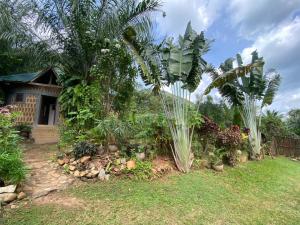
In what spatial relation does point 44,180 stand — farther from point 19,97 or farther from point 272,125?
point 272,125

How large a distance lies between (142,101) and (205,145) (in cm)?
671

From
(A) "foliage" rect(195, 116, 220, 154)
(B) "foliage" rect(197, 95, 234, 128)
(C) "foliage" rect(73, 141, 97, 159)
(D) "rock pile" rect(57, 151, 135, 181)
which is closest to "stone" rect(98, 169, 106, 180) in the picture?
(D) "rock pile" rect(57, 151, 135, 181)

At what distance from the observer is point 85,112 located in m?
8.11

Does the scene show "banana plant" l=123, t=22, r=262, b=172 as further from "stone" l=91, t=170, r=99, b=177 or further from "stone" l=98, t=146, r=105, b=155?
"stone" l=91, t=170, r=99, b=177

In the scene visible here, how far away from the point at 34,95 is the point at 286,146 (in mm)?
14471

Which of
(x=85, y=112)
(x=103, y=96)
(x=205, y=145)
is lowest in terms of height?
(x=205, y=145)

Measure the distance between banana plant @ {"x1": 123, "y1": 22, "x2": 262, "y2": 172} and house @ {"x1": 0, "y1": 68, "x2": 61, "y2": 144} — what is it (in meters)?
6.70

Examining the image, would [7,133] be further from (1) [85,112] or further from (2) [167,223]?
(2) [167,223]

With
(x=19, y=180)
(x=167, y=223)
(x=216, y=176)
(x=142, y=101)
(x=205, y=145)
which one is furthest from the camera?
(x=142, y=101)

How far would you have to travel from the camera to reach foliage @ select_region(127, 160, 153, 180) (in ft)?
21.3

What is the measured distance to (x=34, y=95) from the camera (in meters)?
12.9

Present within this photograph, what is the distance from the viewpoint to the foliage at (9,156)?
16.2ft

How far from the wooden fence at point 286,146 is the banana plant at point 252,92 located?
2.47 m

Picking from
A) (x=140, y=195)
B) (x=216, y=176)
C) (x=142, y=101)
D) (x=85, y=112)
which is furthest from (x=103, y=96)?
(x=142, y=101)
